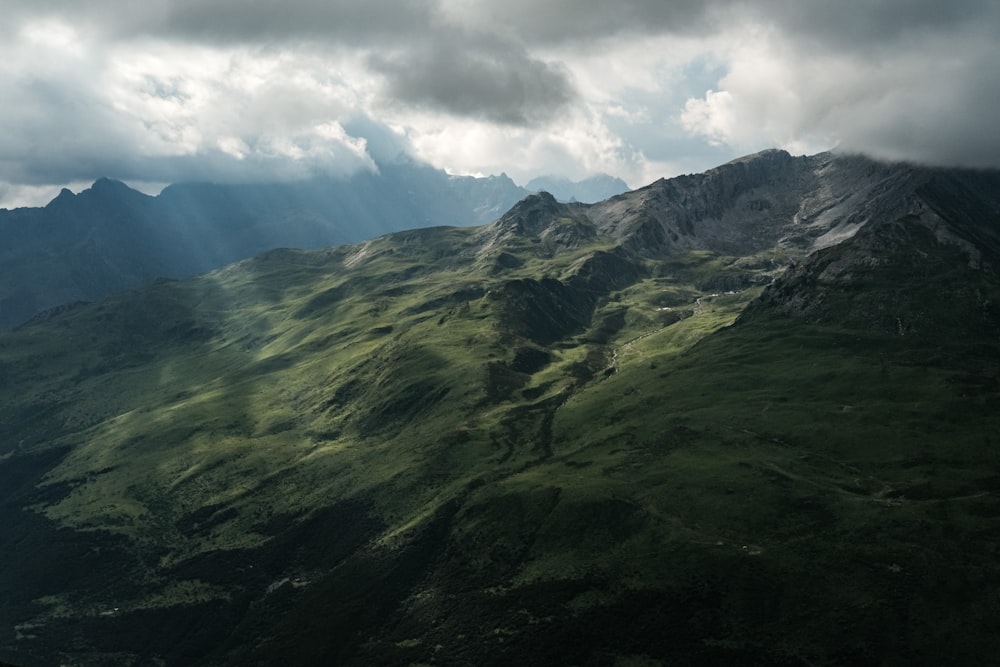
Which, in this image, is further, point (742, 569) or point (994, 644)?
point (742, 569)

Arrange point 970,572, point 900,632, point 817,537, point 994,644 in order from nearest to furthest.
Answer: point 994,644, point 900,632, point 970,572, point 817,537

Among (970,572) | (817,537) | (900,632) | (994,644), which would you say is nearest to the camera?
(994,644)

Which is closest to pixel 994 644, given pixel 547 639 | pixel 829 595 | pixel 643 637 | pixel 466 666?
pixel 829 595

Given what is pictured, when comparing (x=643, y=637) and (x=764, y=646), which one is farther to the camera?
(x=643, y=637)

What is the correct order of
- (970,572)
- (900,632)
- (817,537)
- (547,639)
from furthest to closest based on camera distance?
1. (817,537)
2. (547,639)
3. (970,572)
4. (900,632)

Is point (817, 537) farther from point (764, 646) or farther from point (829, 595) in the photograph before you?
point (764, 646)

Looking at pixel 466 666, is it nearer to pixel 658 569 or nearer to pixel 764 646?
pixel 658 569

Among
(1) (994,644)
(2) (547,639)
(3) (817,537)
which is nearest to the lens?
(1) (994,644)

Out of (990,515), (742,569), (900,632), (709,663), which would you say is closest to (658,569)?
(742,569)
